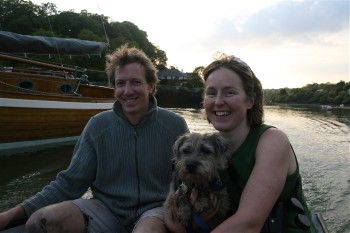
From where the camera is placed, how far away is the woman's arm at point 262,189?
9.49 ft

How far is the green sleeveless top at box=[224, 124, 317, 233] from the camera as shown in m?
3.11

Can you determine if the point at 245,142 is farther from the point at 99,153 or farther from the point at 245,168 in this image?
the point at 99,153

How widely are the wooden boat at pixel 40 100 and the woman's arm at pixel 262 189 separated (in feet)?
41.2

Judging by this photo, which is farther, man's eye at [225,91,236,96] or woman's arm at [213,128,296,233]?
man's eye at [225,91,236,96]

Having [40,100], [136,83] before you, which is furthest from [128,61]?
[40,100]

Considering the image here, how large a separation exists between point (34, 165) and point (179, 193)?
10.6m

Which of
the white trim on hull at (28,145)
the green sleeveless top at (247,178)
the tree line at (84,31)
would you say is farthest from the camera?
the tree line at (84,31)

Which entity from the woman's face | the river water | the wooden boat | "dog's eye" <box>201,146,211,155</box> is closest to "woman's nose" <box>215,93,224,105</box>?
the woman's face

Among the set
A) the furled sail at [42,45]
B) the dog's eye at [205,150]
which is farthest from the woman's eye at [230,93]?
the furled sail at [42,45]

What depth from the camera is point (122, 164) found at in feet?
14.3

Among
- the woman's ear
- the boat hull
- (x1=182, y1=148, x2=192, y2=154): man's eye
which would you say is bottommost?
the boat hull

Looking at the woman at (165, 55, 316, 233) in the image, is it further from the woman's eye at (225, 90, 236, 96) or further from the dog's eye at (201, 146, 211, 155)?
the dog's eye at (201, 146, 211, 155)

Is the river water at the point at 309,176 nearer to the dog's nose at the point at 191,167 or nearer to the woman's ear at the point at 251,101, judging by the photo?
the woman's ear at the point at 251,101

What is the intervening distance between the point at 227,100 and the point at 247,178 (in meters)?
0.77
